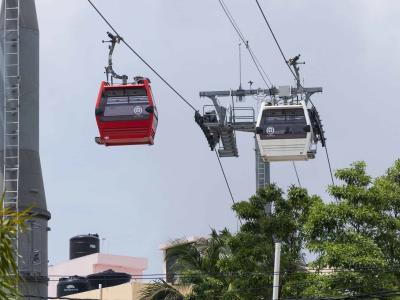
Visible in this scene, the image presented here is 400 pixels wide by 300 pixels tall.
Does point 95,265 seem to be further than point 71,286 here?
Yes

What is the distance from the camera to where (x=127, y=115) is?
133ft

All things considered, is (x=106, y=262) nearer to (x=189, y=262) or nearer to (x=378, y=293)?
(x=189, y=262)

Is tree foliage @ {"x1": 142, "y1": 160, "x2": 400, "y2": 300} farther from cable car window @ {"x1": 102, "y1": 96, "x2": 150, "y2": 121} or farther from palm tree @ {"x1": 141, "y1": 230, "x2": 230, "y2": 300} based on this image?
cable car window @ {"x1": 102, "y1": 96, "x2": 150, "y2": 121}

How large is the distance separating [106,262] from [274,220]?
190ft

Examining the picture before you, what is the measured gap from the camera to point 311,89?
54875 mm

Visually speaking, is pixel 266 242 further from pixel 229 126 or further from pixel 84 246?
pixel 84 246

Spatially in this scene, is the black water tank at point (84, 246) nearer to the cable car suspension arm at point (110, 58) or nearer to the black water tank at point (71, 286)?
the black water tank at point (71, 286)

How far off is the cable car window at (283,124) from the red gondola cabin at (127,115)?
451 centimetres

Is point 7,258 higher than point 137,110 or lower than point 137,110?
lower

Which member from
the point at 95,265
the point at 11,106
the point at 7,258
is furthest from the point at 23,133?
the point at 95,265

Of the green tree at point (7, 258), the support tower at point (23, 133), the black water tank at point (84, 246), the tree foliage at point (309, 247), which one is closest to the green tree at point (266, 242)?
the tree foliage at point (309, 247)

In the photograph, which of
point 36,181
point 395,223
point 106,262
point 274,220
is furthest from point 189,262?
point 106,262

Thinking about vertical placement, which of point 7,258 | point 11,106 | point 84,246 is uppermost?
point 84,246

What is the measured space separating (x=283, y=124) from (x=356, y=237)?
9434 millimetres
